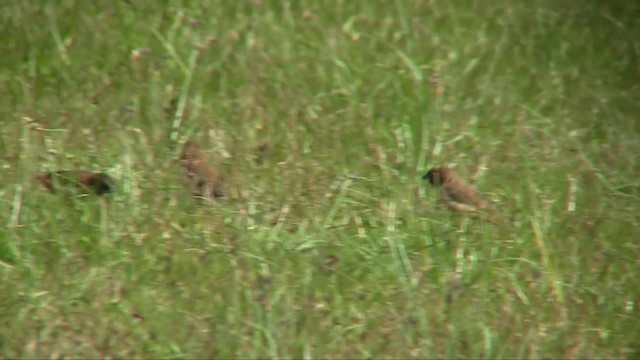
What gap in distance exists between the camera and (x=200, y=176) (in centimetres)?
374

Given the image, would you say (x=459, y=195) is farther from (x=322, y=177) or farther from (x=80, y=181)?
(x=80, y=181)

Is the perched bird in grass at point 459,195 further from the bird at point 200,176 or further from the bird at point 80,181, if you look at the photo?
the bird at point 80,181

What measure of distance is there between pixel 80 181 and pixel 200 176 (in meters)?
0.41

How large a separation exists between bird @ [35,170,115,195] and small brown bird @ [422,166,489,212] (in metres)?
1.11

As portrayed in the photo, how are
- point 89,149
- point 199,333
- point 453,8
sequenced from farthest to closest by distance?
point 453,8 < point 89,149 < point 199,333

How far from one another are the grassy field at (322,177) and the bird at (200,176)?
0.05m

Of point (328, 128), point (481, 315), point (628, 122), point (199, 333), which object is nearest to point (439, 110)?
point (328, 128)

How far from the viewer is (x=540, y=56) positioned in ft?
15.3

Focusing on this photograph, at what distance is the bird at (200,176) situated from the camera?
12.2ft

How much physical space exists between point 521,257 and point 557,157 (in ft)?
2.11

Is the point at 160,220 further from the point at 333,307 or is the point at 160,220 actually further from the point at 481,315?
the point at 481,315

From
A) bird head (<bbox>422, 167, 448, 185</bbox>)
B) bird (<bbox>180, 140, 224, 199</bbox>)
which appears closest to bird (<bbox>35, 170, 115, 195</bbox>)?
bird (<bbox>180, 140, 224, 199</bbox>)

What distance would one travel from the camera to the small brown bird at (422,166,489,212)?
3.77 meters

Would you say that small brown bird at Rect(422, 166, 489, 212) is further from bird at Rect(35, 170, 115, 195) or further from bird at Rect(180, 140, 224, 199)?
bird at Rect(35, 170, 115, 195)
